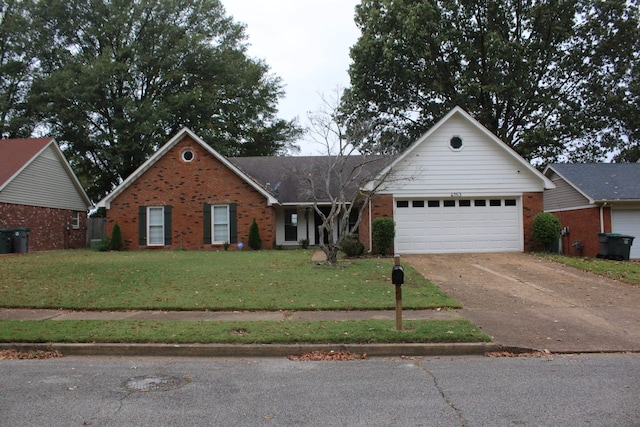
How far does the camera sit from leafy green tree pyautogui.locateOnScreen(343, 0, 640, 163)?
101ft

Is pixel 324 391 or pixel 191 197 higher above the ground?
pixel 191 197

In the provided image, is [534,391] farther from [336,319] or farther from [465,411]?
[336,319]

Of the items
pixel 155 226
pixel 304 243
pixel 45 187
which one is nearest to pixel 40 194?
pixel 45 187

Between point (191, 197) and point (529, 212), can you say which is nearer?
point (529, 212)

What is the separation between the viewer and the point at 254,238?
22.5 meters

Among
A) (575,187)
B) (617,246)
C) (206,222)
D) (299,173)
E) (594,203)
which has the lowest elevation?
(617,246)

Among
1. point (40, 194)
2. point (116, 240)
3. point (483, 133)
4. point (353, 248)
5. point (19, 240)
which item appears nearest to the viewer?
point (353, 248)

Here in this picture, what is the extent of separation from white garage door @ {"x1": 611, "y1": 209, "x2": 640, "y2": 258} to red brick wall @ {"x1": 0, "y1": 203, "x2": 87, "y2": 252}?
2513cm

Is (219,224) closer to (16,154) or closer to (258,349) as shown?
(16,154)

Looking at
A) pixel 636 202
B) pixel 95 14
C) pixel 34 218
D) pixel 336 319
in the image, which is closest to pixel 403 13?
pixel 636 202

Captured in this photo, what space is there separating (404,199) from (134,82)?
23.8 m

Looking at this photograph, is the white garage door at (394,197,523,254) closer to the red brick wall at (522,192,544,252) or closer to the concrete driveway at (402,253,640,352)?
the red brick wall at (522,192,544,252)

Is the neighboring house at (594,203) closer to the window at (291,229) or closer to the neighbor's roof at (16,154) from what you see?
the window at (291,229)

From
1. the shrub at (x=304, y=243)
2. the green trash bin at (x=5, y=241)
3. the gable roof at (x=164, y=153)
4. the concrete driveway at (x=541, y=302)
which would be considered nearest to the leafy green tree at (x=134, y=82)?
the gable roof at (x=164, y=153)
